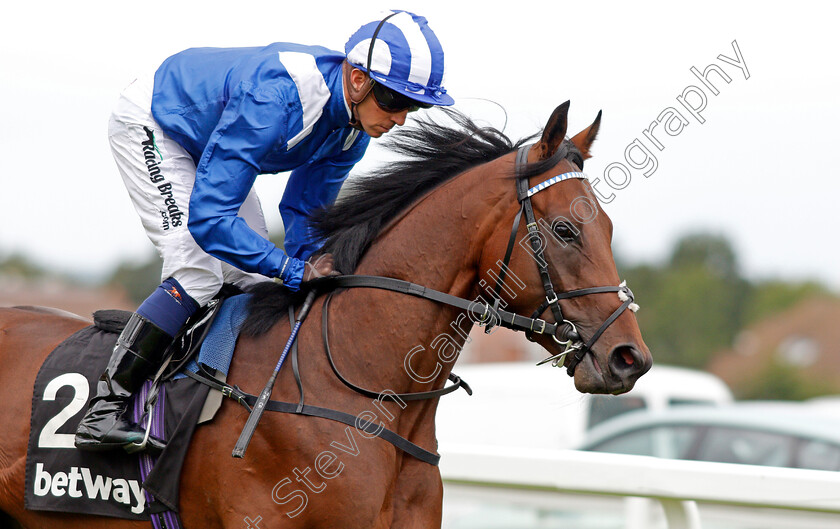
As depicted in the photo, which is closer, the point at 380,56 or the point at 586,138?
the point at 380,56

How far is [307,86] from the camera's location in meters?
3.01

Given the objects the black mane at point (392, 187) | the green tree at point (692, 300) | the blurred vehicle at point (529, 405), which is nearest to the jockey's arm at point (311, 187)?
the black mane at point (392, 187)

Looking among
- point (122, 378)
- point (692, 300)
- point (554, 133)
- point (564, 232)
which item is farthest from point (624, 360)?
point (692, 300)

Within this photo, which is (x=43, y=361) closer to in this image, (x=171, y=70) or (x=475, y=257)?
(x=171, y=70)

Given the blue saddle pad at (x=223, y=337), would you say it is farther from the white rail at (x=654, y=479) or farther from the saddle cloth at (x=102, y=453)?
the white rail at (x=654, y=479)

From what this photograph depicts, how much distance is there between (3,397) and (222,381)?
948 millimetres

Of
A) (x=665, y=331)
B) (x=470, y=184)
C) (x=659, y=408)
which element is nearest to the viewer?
(x=470, y=184)

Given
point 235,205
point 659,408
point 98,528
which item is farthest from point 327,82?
point 659,408

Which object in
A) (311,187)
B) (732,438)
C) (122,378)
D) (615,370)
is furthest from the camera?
(732,438)

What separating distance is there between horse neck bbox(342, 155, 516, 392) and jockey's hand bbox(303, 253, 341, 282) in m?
0.13

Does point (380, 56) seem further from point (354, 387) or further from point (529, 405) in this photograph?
Answer: point (529, 405)

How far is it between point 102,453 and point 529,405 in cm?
856

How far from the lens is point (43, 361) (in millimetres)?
3312

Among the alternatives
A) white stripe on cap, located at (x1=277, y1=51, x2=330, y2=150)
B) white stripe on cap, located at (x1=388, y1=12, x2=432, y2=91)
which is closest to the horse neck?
white stripe on cap, located at (x1=388, y1=12, x2=432, y2=91)
